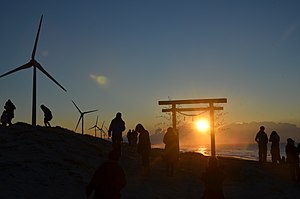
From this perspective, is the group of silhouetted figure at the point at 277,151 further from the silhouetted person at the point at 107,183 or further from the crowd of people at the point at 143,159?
the silhouetted person at the point at 107,183

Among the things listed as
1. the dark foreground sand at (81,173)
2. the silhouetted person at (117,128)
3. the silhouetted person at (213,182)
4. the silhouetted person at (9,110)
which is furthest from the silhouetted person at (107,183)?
the silhouetted person at (9,110)

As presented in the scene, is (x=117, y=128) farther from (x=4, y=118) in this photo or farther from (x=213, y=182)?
(x=4, y=118)

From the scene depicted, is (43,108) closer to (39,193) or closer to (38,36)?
(38,36)

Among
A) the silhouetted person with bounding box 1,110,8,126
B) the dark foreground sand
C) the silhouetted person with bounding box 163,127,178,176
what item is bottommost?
the dark foreground sand

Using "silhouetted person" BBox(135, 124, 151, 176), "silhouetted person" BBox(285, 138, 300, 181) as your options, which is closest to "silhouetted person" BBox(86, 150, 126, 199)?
"silhouetted person" BBox(135, 124, 151, 176)

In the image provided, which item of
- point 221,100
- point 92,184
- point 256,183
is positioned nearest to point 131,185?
point 256,183

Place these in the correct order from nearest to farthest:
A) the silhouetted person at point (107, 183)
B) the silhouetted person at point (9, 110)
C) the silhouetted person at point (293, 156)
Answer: the silhouetted person at point (107, 183), the silhouetted person at point (293, 156), the silhouetted person at point (9, 110)

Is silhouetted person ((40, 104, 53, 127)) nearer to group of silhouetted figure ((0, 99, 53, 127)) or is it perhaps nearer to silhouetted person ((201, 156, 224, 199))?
group of silhouetted figure ((0, 99, 53, 127))

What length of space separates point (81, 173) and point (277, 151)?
43.2 ft

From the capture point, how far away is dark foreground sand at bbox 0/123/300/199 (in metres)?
15.7

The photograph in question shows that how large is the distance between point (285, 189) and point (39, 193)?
10256mm

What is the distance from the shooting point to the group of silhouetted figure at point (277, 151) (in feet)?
69.5

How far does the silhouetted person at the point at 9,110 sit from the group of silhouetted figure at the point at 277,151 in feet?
48.3

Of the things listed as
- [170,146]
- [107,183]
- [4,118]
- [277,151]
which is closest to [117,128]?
[170,146]
